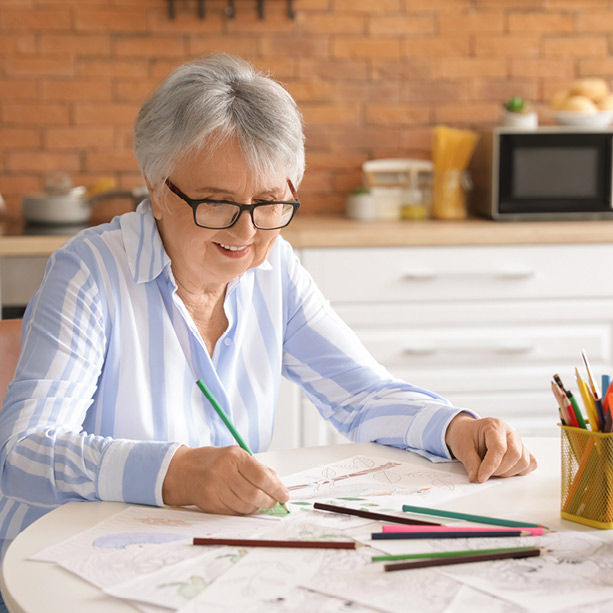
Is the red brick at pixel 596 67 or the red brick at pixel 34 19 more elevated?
the red brick at pixel 34 19

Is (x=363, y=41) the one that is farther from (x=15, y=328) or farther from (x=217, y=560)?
(x=217, y=560)

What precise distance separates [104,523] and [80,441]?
0.49 ft

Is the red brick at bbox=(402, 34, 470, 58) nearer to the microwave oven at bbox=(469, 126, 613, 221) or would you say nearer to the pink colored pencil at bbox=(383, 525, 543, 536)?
the microwave oven at bbox=(469, 126, 613, 221)

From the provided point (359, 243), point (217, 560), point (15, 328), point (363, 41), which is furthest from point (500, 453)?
point (363, 41)

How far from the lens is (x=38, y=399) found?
1250 mm

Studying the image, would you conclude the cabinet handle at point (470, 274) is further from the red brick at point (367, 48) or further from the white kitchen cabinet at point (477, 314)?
the red brick at point (367, 48)

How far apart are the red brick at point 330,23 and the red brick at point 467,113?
1.35 feet

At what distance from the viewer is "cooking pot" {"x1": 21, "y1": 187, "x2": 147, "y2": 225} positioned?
9.61 feet

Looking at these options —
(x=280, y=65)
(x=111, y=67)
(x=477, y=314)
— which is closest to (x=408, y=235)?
(x=477, y=314)

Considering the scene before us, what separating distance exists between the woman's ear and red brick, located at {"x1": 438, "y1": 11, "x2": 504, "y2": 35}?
2.19 meters

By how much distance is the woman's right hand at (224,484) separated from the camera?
42.2 inches

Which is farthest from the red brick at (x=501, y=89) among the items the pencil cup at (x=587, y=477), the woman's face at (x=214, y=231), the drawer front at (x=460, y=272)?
the pencil cup at (x=587, y=477)

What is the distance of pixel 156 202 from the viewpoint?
1.48 m

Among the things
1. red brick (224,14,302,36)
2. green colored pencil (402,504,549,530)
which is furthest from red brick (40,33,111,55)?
green colored pencil (402,504,549,530)
